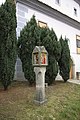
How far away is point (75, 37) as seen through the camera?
19641 millimetres

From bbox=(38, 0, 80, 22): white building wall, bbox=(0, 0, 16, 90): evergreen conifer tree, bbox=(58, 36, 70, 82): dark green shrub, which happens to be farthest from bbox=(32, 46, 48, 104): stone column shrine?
bbox=(38, 0, 80, 22): white building wall

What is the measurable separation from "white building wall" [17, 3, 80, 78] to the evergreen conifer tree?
136 inches

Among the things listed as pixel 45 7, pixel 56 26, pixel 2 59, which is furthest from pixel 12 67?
pixel 56 26

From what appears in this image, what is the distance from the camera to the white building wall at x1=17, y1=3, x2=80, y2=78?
12638 millimetres

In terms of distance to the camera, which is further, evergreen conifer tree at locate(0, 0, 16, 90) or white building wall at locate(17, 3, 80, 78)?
white building wall at locate(17, 3, 80, 78)

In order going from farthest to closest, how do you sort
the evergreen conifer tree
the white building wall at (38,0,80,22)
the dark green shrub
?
the white building wall at (38,0,80,22), the dark green shrub, the evergreen conifer tree

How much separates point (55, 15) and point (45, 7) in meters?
1.68

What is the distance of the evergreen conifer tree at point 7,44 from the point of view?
27.3ft

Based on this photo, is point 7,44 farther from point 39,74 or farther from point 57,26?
point 57,26

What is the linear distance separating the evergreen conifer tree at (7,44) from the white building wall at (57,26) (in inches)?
136

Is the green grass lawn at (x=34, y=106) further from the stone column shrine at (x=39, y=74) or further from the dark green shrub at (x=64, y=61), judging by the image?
the dark green shrub at (x=64, y=61)

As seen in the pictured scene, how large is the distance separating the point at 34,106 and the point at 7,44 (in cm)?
298

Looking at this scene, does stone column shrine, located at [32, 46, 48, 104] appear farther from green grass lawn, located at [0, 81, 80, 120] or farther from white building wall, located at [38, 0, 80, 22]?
white building wall, located at [38, 0, 80, 22]

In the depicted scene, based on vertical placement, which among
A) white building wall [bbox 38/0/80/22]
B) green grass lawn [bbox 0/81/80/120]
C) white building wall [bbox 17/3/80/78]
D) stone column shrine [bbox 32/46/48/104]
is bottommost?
green grass lawn [bbox 0/81/80/120]
